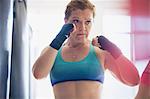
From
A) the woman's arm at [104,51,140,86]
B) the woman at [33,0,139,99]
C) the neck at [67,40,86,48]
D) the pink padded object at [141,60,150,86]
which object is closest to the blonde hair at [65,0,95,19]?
the woman at [33,0,139,99]

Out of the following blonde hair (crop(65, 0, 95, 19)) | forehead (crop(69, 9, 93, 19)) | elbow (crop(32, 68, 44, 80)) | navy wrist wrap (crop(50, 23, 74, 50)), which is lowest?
elbow (crop(32, 68, 44, 80))

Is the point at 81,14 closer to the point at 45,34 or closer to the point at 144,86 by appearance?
the point at 45,34

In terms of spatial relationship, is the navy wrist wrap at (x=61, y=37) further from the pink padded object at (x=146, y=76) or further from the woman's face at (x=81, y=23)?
the pink padded object at (x=146, y=76)

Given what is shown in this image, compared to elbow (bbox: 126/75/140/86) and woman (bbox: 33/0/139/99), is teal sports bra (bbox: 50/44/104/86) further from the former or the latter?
elbow (bbox: 126/75/140/86)

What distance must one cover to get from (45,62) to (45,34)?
138mm

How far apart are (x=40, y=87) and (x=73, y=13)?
0.37 metres

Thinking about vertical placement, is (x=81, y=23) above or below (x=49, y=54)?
above

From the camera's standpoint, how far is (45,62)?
108 centimetres

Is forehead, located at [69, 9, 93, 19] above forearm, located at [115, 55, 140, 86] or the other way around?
above

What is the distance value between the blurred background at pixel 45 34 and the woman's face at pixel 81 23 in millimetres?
31

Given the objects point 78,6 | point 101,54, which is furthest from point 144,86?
point 78,6

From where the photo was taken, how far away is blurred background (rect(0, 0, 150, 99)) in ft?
3.50

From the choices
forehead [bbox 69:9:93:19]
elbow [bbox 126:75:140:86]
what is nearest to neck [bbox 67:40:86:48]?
forehead [bbox 69:9:93:19]

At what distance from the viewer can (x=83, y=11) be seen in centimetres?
109
